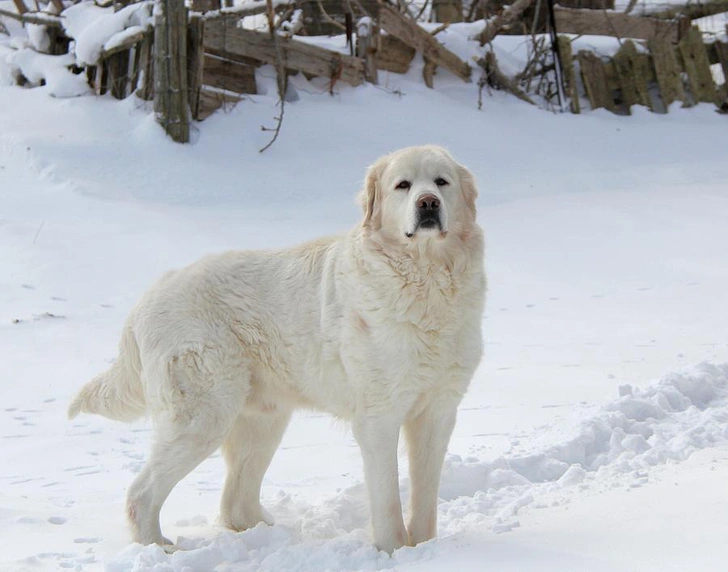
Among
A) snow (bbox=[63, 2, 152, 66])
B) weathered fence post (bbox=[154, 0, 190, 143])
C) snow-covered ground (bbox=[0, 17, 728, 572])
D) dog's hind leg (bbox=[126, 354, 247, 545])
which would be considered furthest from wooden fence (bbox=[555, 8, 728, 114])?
dog's hind leg (bbox=[126, 354, 247, 545])

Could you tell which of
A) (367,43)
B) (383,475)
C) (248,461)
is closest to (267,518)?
(248,461)

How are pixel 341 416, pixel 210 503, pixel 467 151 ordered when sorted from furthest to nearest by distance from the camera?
pixel 467 151, pixel 210 503, pixel 341 416

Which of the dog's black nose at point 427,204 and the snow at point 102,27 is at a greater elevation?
the dog's black nose at point 427,204

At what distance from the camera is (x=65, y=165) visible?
11508mm

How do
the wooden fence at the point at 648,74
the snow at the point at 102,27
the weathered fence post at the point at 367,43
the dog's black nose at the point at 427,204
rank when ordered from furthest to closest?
the wooden fence at the point at 648,74, the weathered fence post at the point at 367,43, the snow at the point at 102,27, the dog's black nose at the point at 427,204

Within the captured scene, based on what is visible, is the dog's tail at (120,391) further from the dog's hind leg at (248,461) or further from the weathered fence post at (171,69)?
the weathered fence post at (171,69)

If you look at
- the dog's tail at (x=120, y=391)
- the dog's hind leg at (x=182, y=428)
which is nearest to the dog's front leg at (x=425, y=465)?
the dog's hind leg at (x=182, y=428)

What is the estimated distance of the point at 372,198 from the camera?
445cm

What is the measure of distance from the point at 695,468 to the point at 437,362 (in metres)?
1.28

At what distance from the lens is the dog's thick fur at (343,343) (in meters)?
4.20

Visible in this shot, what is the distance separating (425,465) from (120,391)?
1.50 meters

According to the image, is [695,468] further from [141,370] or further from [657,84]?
[657,84]

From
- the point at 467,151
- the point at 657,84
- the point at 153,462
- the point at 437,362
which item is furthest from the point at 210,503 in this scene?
the point at 657,84

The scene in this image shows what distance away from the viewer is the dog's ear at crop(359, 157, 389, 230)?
4.42 metres
